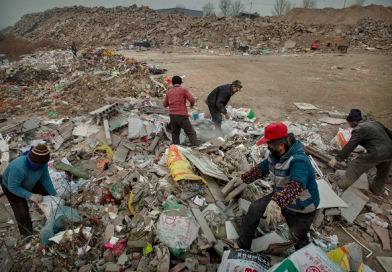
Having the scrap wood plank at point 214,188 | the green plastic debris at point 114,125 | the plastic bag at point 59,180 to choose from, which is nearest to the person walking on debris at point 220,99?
the scrap wood plank at point 214,188

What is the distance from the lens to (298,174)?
1.96 m

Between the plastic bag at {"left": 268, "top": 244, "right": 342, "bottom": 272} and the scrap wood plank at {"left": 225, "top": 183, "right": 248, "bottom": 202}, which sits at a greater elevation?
the plastic bag at {"left": 268, "top": 244, "right": 342, "bottom": 272}

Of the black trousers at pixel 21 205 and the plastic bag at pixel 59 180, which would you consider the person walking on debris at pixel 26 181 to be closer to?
the black trousers at pixel 21 205

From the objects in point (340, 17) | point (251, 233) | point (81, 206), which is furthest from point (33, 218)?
point (340, 17)

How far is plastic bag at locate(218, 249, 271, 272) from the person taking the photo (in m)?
2.01

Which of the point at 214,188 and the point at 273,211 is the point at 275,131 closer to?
the point at 273,211

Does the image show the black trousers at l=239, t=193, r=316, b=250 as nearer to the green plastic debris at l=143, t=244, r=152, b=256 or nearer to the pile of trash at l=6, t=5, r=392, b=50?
the green plastic debris at l=143, t=244, r=152, b=256

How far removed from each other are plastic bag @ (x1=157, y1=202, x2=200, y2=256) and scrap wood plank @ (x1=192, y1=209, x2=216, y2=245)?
10 centimetres

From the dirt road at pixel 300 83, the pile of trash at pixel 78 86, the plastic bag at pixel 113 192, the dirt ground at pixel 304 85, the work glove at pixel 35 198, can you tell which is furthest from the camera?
the pile of trash at pixel 78 86

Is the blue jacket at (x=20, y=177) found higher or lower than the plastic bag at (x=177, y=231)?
higher

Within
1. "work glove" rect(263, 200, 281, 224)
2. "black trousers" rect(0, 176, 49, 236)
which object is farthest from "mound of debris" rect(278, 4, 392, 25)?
"black trousers" rect(0, 176, 49, 236)

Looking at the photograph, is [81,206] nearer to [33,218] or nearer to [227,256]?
[33,218]

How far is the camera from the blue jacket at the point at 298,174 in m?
1.97

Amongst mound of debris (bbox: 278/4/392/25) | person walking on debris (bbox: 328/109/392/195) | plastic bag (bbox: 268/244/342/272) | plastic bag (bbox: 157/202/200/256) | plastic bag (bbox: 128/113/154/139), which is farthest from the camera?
mound of debris (bbox: 278/4/392/25)
